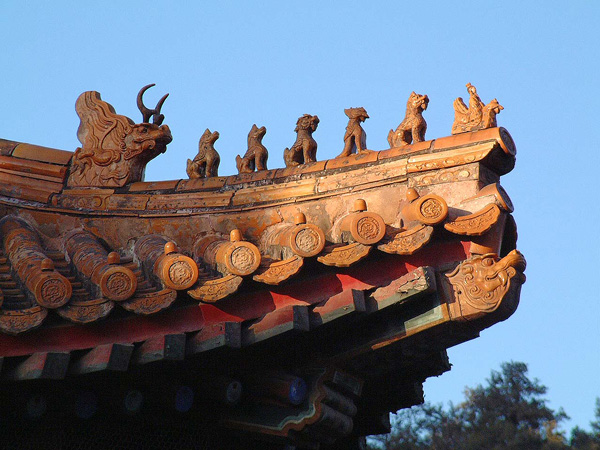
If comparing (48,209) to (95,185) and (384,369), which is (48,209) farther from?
(384,369)

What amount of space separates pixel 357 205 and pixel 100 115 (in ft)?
9.24

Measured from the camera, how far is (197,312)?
7.43m

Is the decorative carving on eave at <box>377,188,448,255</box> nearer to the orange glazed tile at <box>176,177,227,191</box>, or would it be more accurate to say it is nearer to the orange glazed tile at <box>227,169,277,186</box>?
the orange glazed tile at <box>227,169,277,186</box>

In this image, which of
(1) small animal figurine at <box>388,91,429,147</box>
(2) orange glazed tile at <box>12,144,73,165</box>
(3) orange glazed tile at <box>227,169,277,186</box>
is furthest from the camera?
(2) orange glazed tile at <box>12,144,73,165</box>

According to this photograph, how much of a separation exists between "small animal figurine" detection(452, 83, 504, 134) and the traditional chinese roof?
0.13 m

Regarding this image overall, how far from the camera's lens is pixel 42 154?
902 cm

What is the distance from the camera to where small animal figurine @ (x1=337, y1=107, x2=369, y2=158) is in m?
8.45

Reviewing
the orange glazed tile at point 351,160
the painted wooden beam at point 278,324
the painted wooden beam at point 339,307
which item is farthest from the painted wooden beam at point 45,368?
the orange glazed tile at point 351,160

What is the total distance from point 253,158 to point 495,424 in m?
10.3

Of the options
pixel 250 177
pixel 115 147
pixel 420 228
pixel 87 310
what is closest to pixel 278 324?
pixel 420 228

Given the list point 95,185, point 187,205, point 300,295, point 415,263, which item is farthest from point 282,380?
point 95,185

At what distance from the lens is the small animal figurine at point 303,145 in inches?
340

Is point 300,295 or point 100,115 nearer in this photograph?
point 300,295

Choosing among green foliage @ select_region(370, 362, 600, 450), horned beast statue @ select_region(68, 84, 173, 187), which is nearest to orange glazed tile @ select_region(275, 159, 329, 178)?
horned beast statue @ select_region(68, 84, 173, 187)
